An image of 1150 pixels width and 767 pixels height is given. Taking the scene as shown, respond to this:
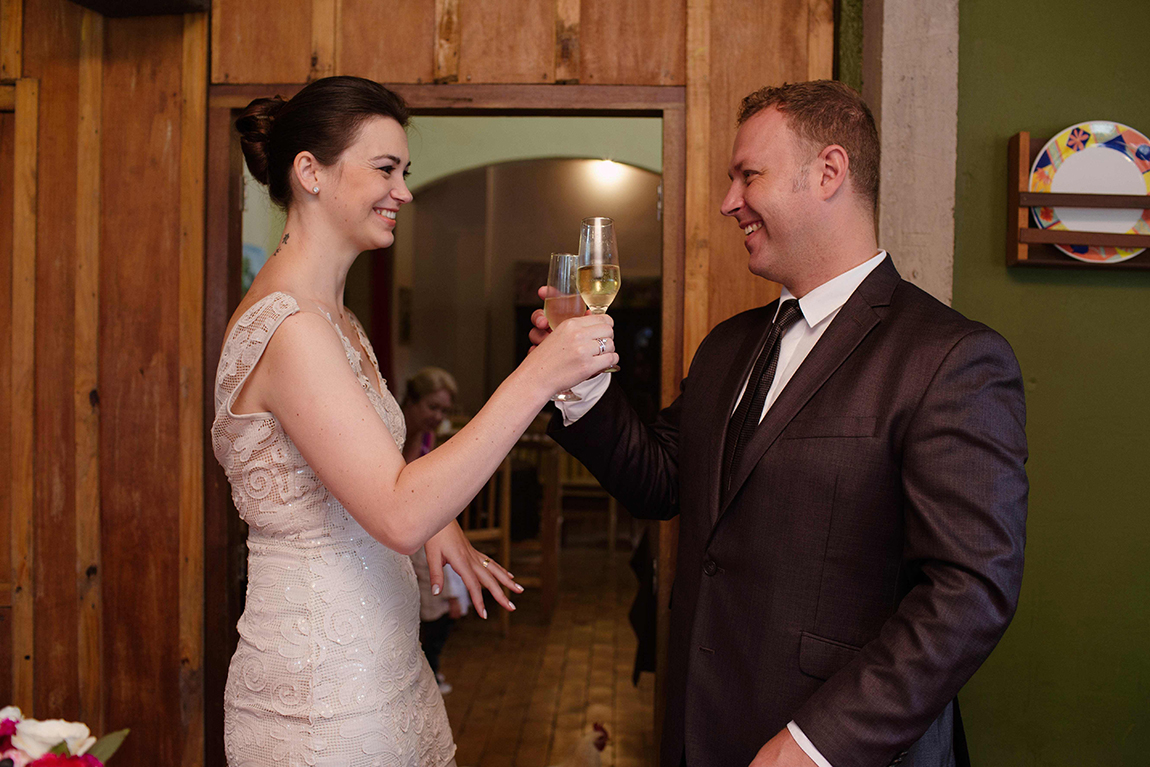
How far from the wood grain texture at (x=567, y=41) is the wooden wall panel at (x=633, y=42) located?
0.05 ft

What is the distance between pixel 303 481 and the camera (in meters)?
1.45

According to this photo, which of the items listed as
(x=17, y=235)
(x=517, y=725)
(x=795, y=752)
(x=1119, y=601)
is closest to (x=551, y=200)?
(x=517, y=725)

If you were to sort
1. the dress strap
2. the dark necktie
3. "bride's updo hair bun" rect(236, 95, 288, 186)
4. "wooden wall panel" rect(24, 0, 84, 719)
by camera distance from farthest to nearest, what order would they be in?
1. "wooden wall panel" rect(24, 0, 84, 719)
2. "bride's updo hair bun" rect(236, 95, 288, 186)
3. the dark necktie
4. the dress strap

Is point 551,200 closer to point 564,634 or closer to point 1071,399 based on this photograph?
point 564,634

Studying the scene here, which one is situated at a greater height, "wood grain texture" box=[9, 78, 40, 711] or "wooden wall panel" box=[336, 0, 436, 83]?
"wooden wall panel" box=[336, 0, 436, 83]

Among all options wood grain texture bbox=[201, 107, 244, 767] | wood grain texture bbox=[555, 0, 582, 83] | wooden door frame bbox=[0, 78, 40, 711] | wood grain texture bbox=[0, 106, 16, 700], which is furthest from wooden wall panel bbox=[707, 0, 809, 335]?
wood grain texture bbox=[0, 106, 16, 700]

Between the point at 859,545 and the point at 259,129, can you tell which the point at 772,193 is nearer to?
the point at 859,545

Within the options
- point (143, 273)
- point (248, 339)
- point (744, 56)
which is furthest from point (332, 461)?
point (744, 56)

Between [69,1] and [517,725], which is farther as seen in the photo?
[517,725]

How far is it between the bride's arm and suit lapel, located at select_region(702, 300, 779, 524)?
322 mm

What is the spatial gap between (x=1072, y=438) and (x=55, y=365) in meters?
2.72

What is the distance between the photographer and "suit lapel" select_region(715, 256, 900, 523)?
137 centimetres

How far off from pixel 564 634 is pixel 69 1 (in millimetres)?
3761

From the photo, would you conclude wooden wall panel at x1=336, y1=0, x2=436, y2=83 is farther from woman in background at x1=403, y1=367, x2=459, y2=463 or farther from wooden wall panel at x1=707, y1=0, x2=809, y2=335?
woman in background at x1=403, y1=367, x2=459, y2=463
